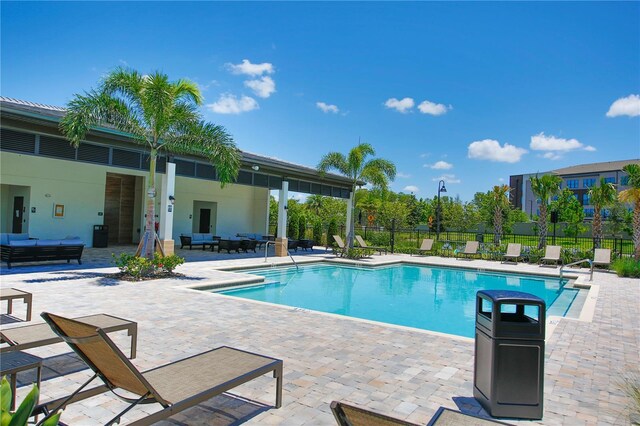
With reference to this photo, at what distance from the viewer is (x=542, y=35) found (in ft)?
43.1

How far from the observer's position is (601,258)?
1730 centimetres

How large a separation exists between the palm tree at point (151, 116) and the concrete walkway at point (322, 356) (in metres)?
3.78

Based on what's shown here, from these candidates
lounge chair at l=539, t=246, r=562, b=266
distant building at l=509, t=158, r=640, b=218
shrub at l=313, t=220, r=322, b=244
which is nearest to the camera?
lounge chair at l=539, t=246, r=562, b=266

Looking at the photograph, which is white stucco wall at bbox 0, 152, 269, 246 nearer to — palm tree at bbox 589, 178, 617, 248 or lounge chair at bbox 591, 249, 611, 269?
lounge chair at bbox 591, 249, 611, 269

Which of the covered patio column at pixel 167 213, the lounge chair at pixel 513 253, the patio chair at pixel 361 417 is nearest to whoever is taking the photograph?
the patio chair at pixel 361 417

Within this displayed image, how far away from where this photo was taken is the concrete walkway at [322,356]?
139 inches

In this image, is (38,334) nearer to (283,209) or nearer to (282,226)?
(282,226)

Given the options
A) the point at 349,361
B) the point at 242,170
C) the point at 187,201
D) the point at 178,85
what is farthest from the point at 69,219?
the point at 349,361

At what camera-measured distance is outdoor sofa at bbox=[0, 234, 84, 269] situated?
37.5ft

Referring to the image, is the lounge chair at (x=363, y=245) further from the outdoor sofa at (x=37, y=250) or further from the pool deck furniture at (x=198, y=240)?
the outdoor sofa at (x=37, y=250)

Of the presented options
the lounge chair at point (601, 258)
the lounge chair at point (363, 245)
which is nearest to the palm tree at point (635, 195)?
the lounge chair at point (601, 258)

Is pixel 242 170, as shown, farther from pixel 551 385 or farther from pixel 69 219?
pixel 551 385

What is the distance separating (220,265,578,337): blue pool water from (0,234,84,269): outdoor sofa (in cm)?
564

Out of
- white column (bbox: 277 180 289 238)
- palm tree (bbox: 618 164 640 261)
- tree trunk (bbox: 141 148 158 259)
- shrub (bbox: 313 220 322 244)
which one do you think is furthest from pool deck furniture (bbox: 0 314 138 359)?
shrub (bbox: 313 220 322 244)
